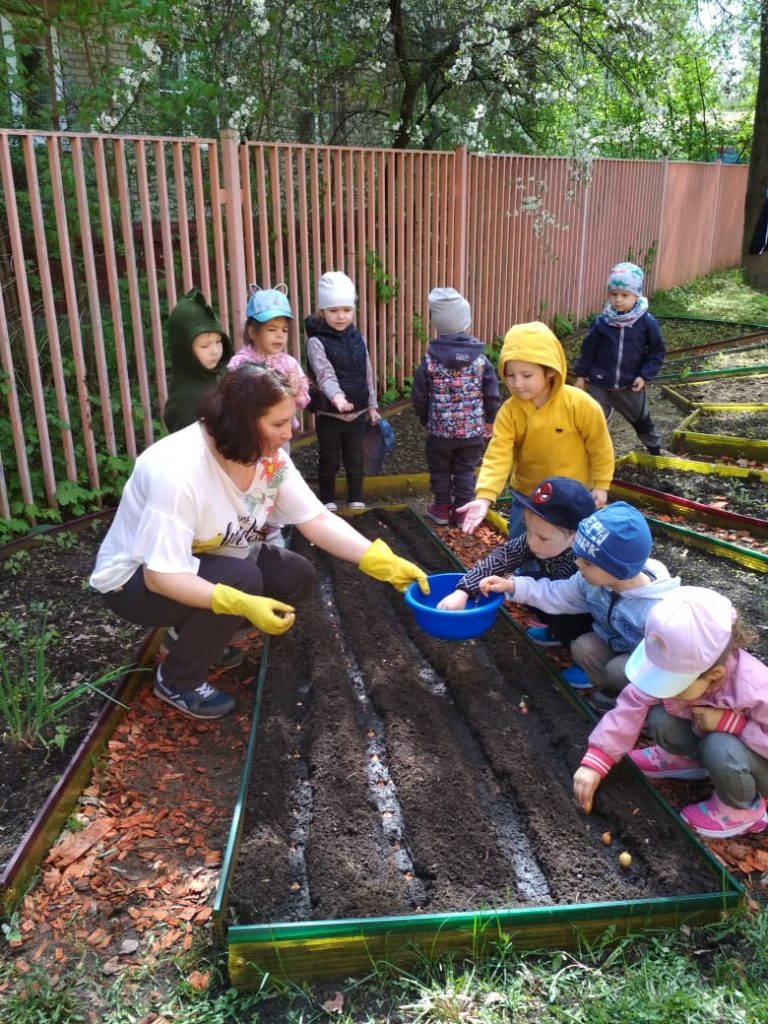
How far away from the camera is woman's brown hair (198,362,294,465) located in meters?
2.80

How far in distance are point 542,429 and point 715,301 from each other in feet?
39.4

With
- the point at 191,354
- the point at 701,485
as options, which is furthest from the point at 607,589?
the point at 701,485

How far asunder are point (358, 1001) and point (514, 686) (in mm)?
1543

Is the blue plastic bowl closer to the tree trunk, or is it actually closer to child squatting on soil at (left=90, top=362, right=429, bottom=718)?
child squatting on soil at (left=90, top=362, right=429, bottom=718)

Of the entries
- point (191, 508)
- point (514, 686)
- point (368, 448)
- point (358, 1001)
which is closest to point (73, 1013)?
point (358, 1001)

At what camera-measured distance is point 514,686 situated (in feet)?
11.3

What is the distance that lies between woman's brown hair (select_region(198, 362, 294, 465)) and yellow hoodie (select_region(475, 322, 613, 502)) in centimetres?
129

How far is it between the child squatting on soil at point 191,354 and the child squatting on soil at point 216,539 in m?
1.11

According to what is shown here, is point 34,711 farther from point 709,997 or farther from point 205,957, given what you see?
point 709,997

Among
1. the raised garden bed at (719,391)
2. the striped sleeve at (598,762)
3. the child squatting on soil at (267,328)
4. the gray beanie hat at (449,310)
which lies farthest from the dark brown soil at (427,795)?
the raised garden bed at (719,391)

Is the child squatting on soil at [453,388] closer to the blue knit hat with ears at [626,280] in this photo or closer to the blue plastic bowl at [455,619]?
the blue knit hat with ears at [626,280]

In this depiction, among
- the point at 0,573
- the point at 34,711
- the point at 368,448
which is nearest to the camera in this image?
the point at 34,711

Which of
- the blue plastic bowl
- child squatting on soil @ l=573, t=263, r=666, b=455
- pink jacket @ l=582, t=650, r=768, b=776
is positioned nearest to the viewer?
pink jacket @ l=582, t=650, r=768, b=776

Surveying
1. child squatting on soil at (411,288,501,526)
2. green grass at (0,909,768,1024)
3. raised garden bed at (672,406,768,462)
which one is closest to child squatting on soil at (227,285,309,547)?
child squatting on soil at (411,288,501,526)
